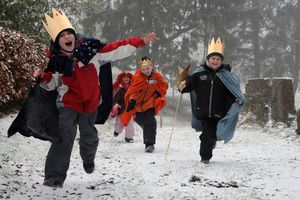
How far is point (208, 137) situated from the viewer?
7.21 m

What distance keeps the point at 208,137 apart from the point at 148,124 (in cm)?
206

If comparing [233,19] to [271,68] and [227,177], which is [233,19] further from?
[227,177]

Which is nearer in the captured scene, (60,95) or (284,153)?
(60,95)

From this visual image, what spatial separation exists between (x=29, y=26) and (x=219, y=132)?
9.92 m

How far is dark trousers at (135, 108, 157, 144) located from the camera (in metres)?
8.75

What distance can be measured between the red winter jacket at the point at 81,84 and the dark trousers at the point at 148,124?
342cm

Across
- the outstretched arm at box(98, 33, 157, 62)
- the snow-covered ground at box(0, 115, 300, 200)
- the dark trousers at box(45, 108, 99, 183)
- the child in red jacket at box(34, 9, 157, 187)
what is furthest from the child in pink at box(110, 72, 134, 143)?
the child in red jacket at box(34, 9, 157, 187)

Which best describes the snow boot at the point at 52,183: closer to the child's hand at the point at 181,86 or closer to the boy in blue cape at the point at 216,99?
the boy in blue cape at the point at 216,99

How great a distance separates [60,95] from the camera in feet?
17.2

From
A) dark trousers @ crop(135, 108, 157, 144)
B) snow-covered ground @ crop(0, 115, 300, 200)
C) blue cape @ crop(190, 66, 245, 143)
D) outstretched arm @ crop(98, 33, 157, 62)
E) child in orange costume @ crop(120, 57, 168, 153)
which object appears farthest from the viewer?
child in orange costume @ crop(120, 57, 168, 153)

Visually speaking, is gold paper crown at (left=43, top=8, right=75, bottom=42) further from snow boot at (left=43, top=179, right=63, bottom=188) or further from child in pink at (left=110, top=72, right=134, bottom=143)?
child in pink at (left=110, top=72, right=134, bottom=143)

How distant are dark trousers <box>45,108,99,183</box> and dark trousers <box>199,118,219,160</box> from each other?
2237 mm

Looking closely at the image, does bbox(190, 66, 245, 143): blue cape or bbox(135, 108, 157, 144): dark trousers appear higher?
bbox(190, 66, 245, 143): blue cape

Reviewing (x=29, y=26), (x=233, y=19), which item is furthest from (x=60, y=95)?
(x=233, y=19)
